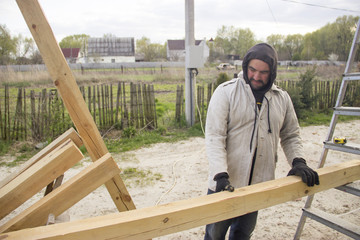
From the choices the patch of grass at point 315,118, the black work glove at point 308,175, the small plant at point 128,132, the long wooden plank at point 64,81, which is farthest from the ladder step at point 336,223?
the patch of grass at point 315,118

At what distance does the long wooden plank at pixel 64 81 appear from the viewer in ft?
4.42

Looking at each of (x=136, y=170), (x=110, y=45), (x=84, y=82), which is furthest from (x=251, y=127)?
(x=110, y=45)

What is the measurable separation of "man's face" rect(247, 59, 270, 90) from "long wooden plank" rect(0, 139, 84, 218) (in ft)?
4.02

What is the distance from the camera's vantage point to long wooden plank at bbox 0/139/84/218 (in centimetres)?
126

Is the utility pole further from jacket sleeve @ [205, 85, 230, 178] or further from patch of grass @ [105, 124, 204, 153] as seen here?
jacket sleeve @ [205, 85, 230, 178]

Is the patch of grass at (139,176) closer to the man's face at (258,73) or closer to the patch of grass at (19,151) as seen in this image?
the patch of grass at (19,151)

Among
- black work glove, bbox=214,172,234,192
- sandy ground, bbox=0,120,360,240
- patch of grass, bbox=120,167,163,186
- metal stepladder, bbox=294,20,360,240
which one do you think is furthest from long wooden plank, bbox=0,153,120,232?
patch of grass, bbox=120,167,163,186

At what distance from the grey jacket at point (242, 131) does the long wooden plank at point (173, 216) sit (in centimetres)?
30

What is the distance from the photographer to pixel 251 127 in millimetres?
1859

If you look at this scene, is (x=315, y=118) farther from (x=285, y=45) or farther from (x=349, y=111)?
(x=285, y=45)

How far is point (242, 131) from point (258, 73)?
42cm

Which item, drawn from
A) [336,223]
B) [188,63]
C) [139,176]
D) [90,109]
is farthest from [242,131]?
[90,109]

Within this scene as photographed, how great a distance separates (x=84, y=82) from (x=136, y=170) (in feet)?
33.0

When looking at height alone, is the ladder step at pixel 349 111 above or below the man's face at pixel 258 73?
below
